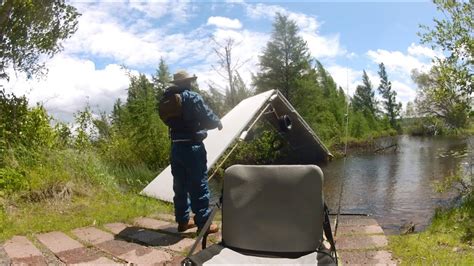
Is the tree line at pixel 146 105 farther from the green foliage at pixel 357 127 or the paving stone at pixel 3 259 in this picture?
the green foliage at pixel 357 127

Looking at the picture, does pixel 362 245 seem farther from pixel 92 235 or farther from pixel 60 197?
pixel 60 197

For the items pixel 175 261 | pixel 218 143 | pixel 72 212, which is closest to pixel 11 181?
pixel 72 212

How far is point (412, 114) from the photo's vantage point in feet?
204

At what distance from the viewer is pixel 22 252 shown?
4.16 metres

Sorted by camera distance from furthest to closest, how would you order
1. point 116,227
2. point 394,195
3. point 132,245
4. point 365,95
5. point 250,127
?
point 365,95
point 394,195
point 250,127
point 116,227
point 132,245

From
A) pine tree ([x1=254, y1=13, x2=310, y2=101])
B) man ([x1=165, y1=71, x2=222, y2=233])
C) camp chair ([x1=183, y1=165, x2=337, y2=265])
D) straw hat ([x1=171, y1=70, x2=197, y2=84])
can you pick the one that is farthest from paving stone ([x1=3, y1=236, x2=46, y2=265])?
pine tree ([x1=254, y1=13, x2=310, y2=101])

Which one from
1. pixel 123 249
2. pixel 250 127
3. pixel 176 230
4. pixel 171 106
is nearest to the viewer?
pixel 123 249

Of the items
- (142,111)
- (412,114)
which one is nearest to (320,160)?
(142,111)

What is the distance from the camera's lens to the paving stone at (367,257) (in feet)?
12.0

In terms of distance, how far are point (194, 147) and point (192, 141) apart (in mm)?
75

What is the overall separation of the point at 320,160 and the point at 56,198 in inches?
215

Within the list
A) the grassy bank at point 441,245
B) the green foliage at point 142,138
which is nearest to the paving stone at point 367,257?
the grassy bank at point 441,245

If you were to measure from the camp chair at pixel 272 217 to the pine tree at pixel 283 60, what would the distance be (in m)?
31.2

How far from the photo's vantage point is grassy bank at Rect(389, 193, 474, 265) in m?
3.68
